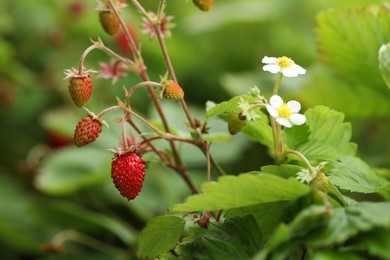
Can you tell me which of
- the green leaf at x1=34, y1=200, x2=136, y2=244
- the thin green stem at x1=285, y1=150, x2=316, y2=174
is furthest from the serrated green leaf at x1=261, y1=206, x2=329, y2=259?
the green leaf at x1=34, y1=200, x2=136, y2=244

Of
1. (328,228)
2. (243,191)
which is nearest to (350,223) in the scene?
(328,228)

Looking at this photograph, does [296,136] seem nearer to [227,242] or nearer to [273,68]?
[273,68]

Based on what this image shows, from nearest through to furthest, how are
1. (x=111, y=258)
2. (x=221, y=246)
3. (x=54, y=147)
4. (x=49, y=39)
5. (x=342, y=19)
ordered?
(x=221, y=246) < (x=342, y=19) < (x=111, y=258) < (x=54, y=147) < (x=49, y=39)

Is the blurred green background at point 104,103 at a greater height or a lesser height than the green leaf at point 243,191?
lesser

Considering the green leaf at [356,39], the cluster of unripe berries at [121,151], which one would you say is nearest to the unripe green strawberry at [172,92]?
the cluster of unripe berries at [121,151]

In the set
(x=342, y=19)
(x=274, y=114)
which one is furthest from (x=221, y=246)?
(x=342, y=19)

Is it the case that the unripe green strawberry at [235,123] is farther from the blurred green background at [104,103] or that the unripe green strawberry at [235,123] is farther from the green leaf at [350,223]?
the blurred green background at [104,103]

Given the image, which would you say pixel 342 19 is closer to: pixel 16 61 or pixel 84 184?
pixel 84 184
